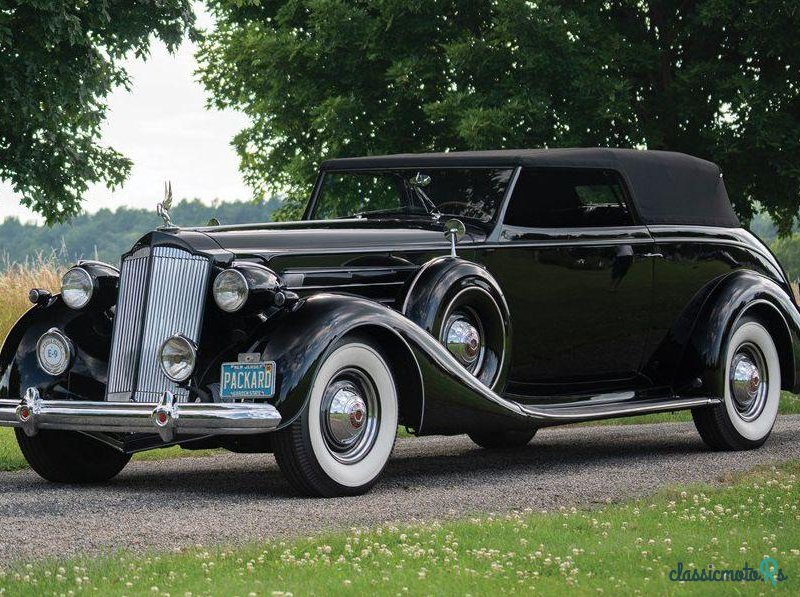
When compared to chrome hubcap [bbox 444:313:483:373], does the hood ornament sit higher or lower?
higher

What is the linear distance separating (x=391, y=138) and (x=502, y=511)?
49.9ft

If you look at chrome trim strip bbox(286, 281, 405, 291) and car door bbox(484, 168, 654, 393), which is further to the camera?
car door bbox(484, 168, 654, 393)

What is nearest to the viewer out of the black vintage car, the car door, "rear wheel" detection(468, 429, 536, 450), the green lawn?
the black vintage car

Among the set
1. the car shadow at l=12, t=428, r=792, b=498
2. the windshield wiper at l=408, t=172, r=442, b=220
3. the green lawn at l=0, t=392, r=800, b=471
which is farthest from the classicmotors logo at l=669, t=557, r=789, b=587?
the green lawn at l=0, t=392, r=800, b=471

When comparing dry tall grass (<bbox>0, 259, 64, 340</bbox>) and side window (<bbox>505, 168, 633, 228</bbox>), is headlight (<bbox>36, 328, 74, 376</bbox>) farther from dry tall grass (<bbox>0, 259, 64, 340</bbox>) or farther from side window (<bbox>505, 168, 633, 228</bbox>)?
dry tall grass (<bbox>0, 259, 64, 340</bbox>)

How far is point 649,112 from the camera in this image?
2133 centimetres

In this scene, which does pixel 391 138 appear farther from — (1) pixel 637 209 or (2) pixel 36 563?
(2) pixel 36 563

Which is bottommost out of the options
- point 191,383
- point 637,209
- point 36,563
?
point 36,563

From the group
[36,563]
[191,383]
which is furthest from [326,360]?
[36,563]

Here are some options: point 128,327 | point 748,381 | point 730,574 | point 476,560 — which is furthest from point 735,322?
point 476,560

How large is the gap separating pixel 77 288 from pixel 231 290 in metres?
1.29

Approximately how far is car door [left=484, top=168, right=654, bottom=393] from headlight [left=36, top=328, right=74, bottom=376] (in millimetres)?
2683

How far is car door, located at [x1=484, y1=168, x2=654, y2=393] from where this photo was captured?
8.46 metres

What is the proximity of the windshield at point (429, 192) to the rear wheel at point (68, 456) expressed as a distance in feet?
7.68
